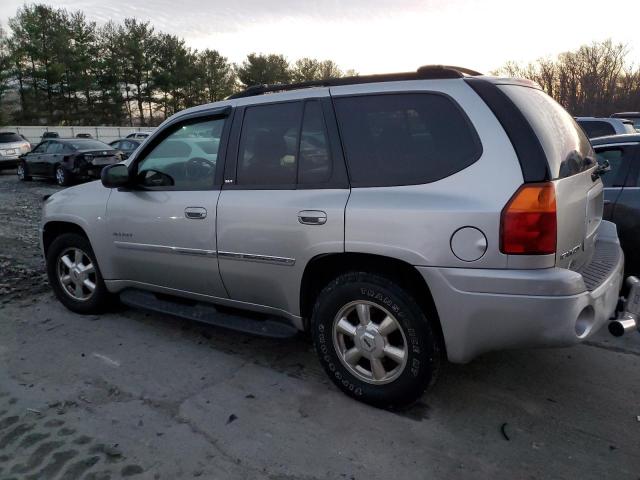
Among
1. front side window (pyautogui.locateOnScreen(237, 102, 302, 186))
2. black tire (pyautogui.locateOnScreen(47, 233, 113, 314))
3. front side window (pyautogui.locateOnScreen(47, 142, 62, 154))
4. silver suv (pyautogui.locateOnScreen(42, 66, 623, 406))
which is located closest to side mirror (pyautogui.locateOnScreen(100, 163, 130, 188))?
silver suv (pyautogui.locateOnScreen(42, 66, 623, 406))

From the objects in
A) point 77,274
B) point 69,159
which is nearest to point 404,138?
point 77,274

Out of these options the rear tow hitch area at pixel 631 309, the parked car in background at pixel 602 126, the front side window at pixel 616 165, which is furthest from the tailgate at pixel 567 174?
the parked car in background at pixel 602 126

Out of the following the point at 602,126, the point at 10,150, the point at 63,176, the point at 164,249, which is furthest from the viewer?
the point at 10,150

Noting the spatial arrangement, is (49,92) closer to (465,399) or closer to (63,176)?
(63,176)

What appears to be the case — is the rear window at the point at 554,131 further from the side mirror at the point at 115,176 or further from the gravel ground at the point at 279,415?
the side mirror at the point at 115,176

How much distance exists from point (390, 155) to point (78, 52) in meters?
50.7

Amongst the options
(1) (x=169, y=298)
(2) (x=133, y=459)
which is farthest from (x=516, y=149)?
(1) (x=169, y=298)

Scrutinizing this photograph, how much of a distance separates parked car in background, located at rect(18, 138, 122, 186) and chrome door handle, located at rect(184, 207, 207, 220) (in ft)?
37.8

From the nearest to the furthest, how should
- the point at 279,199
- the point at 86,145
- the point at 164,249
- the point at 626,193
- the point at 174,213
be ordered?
the point at 279,199, the point at 174,213, the point at 164,249, the point at 626,193, the point at 86,145

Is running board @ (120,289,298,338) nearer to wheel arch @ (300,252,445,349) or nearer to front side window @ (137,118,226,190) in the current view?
wheel arch @ (300,252,445,349)

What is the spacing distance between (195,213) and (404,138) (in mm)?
1562

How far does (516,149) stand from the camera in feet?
8.09

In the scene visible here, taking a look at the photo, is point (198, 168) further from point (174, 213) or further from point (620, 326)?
point (620, 326)

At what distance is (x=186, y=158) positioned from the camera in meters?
3.95
